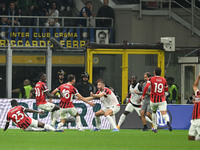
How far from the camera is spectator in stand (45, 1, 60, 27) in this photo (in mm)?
29953

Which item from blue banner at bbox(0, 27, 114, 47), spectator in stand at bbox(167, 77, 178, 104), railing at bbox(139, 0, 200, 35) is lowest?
spectator in stand at bbox(167, 77, 178, 104)

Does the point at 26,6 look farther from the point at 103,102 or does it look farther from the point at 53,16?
the point at 103,102

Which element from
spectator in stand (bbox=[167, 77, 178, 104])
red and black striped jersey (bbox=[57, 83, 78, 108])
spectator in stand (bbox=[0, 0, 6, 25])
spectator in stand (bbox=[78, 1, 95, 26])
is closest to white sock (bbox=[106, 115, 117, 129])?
red and black striped jersey (bbox=[57, 83, 78, 108])

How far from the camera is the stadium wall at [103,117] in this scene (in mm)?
25344

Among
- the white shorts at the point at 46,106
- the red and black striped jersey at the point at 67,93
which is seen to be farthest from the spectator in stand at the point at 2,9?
the red and black striped jersey at the point at 67,93

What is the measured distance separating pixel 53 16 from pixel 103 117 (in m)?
6.09

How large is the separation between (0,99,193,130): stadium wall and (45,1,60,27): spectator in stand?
525 cm

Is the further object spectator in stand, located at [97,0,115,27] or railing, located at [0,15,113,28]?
spectator in stand, located at [97,0,115,27]

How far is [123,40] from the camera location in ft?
99.2

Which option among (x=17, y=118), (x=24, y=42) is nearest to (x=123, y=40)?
(x=24, y=42)

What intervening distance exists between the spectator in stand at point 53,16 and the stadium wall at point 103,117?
5.25 m

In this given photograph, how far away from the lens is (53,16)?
2984 centimetres

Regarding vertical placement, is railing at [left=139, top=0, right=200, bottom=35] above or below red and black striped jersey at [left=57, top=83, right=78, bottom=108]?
above

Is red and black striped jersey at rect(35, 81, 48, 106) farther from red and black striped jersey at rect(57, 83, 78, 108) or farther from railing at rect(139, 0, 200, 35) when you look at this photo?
railing at rect(139, 0, 200, 35)
